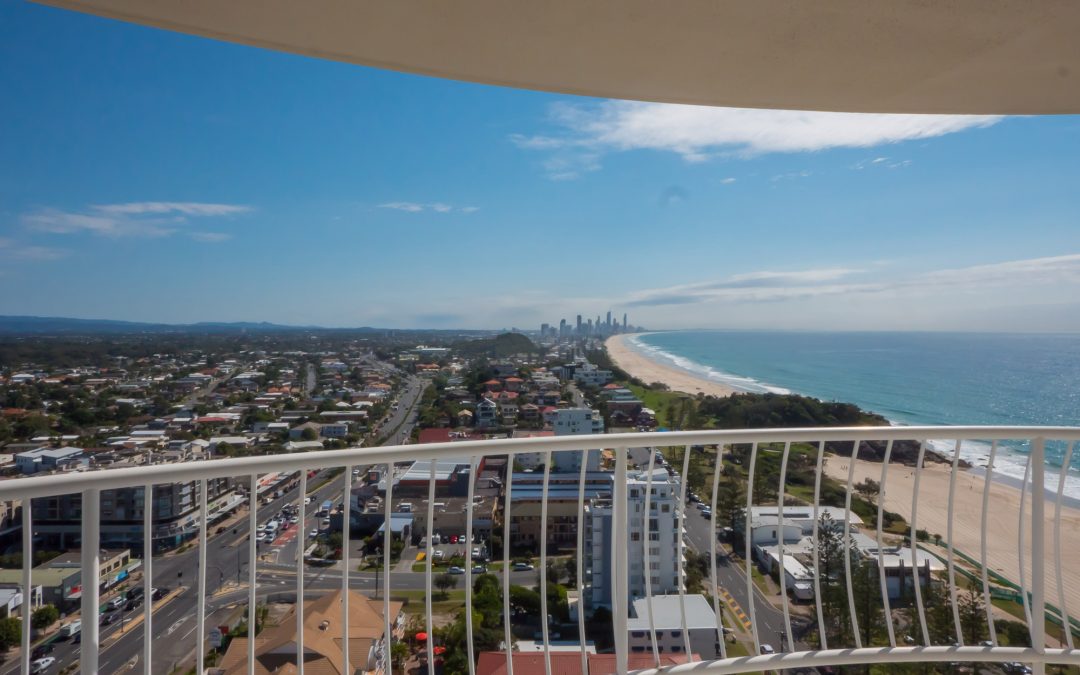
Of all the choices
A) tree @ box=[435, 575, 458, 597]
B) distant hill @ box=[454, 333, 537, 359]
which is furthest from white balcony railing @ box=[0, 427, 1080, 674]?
distant hill @ box=[454, 333, 537, 359]

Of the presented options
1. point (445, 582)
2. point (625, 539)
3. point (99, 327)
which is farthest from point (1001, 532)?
point (99, 327)

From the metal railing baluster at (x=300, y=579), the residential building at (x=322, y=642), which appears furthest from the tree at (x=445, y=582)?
the metal railing baluster at (x=300, y=579)

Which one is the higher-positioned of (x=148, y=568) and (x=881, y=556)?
(x=148, y=568)

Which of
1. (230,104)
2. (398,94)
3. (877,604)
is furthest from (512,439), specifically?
(230,104)

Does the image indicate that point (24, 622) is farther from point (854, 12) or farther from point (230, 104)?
point (230, 104)

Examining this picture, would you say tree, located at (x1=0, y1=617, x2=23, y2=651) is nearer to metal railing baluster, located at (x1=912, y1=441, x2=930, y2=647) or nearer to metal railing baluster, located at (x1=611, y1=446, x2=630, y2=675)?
metal railing baluster, located at (x1=611, y1=446, x2=630, y2=675)

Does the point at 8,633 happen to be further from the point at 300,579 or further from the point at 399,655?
the point at 399,655
